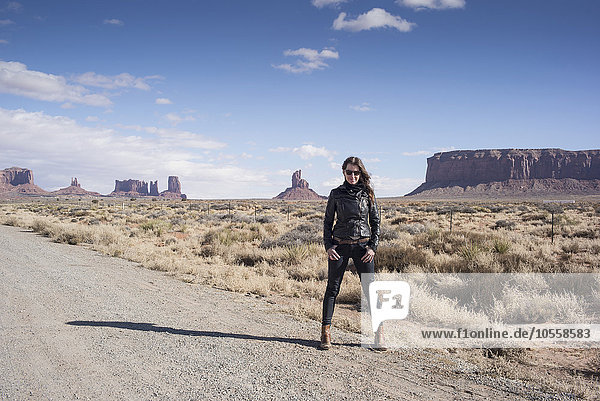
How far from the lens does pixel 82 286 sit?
26.3 ft

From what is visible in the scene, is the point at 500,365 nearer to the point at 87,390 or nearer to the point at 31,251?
the point at 87,390

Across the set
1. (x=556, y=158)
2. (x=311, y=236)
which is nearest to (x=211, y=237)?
(x=311, y=236)

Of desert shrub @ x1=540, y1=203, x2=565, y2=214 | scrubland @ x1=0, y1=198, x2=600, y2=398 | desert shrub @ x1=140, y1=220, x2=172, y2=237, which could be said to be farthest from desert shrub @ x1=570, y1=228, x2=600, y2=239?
desert shrub @ x1=140, y1=220, x2=172, y2=237

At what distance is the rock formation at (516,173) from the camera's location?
129 metres

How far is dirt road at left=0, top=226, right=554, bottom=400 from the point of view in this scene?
12.2ft

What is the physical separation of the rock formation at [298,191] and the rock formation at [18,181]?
378 ft

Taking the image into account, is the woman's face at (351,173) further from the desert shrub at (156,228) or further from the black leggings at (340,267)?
the desert shrub at (156,228)

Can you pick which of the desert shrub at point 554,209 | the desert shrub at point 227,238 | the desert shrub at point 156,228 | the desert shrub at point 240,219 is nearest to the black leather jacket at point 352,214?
the desert shrub at point 227,238

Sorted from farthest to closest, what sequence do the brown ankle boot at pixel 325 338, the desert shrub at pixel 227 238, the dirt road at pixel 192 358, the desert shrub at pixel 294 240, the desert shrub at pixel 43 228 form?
1. the desert shrub at pixel 43 228
2. the desert shrub at pixel 227 238
3. the desert shrub at pixel 294 240
4. the brown ankle boot at pixel 325 338
5. the dirt road at pixel 192 358

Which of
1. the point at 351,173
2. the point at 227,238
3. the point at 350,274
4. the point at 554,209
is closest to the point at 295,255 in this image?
the point at 350,274

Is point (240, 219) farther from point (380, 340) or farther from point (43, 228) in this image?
point (380, 340)

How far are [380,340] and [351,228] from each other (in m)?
1.53

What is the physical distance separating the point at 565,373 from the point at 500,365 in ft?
2.44

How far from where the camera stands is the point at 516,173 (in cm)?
14200
